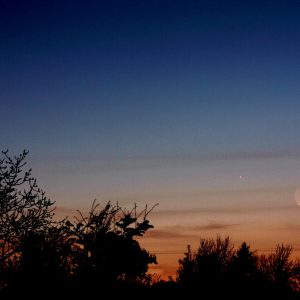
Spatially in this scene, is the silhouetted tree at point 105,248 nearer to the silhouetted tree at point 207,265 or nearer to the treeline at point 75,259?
the treeline at point 75,259

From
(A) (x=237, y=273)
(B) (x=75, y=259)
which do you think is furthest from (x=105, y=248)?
(A) (x=237, y=273)

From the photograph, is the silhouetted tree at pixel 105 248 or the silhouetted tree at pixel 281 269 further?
the silhouetted tree at pixel 281 269

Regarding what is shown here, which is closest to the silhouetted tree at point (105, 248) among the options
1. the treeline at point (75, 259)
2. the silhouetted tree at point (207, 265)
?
→ the treeline at point (75, 259)

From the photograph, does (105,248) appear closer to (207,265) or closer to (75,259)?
(75,259)

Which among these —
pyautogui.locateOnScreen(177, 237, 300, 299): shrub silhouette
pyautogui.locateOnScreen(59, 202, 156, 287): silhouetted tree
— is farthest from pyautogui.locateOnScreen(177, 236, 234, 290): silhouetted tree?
pyautogui.locateOnScreen(59, 202, 156, 287): silhouetted tree

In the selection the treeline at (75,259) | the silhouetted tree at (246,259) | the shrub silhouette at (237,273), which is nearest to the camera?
the treeline at (75,259)

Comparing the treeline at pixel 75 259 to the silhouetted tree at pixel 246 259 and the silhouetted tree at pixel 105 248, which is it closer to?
the silhouetted tree at pixel 105 248

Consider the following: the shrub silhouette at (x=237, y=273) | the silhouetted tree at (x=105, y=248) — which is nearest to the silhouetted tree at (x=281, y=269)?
the shrub silhouette at (x=237, y=273)

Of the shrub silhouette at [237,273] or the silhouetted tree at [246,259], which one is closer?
the shrub silhouette at [237,273]

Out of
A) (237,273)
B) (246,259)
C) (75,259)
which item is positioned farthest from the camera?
(246,259)

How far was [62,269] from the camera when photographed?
22.0 meters

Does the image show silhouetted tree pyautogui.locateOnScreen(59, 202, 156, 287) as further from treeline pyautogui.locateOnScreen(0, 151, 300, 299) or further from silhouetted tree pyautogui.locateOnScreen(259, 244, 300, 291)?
silhouetted tree pyautogui.locateOnScreen(259, 244, 300, 291)

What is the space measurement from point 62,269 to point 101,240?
5560 mm

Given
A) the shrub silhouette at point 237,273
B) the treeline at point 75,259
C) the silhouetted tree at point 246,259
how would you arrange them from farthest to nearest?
1. the silhouetted tree at point 246,259
2. the shrub silhouette at point 237,273
3. the treeline at point 75,259
